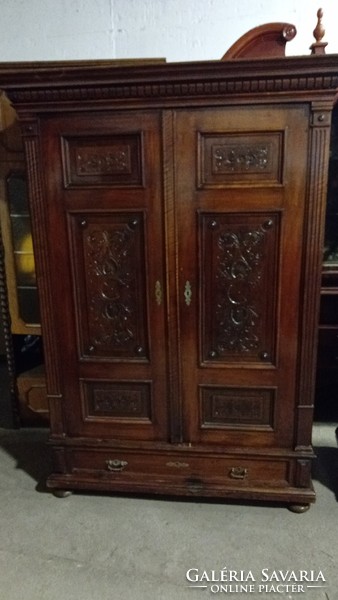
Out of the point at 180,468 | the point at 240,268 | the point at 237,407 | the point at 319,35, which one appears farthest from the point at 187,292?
the point at 319,35

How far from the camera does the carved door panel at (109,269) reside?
4.99ft

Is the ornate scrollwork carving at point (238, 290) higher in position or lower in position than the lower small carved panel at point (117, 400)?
higher

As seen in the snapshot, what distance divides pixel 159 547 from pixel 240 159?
1395 millimetres

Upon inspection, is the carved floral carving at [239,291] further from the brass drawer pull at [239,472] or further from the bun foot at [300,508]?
the bun foot at [300,508]

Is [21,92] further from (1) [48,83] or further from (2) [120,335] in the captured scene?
(2) [120,335]

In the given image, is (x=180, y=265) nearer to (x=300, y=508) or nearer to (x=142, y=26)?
(x=300, y=508)

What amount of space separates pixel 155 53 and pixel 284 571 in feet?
7.73

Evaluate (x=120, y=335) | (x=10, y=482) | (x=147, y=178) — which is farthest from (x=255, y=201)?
(x=10, y=482)

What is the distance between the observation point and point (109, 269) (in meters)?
1.63

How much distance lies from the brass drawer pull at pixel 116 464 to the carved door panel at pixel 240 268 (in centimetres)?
29

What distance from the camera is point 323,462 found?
6.66ft

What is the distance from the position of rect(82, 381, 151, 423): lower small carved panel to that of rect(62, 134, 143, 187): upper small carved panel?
30.2 inches

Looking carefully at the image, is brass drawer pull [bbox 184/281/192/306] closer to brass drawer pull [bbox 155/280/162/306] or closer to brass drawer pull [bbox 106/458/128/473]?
brass drawer pull [bbox 155/280/162/306]

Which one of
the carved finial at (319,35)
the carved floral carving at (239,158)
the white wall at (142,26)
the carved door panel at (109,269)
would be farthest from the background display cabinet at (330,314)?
the carved door panel at (109,269)
